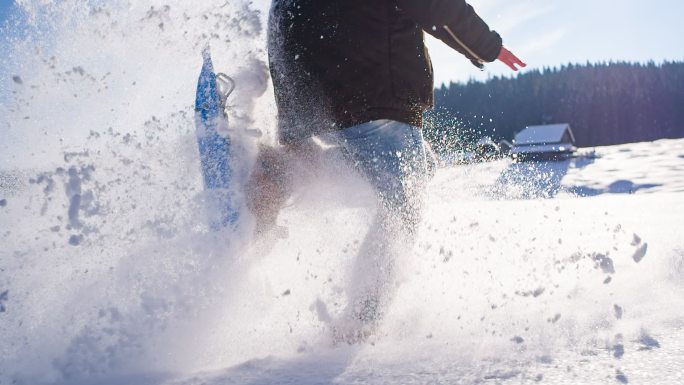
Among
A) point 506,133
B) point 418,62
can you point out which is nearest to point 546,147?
point 506,133

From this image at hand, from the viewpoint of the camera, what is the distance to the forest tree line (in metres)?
54.9

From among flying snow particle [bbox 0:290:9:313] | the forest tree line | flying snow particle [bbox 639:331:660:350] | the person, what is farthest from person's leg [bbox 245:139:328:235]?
the forest tree line

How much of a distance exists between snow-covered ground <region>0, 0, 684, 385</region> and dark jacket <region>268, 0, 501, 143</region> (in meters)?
0.21

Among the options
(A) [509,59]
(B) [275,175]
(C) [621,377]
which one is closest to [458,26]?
(A) [509,59]

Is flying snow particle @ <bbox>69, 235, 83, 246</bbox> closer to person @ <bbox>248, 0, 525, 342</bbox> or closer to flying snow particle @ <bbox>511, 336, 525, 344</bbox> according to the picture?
person @ <bbox>248, 0, 525, 342</bbox>

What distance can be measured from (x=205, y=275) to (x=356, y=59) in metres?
0.91

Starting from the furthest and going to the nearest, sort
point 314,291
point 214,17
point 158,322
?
1. point 214,17
2. point 314,291
3. point 158,322

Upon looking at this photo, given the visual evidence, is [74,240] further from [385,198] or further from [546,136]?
[546,136]

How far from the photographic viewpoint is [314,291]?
1.77 metres

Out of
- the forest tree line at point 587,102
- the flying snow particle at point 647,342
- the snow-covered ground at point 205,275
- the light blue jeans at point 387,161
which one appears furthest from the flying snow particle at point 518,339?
the forest tree line at point 587,102

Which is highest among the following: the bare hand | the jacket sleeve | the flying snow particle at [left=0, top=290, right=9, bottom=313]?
the jacket sleeve

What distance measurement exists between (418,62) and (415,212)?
57cm

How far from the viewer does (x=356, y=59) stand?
1.79 m

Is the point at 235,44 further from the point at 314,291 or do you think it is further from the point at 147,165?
the point at 314,291
